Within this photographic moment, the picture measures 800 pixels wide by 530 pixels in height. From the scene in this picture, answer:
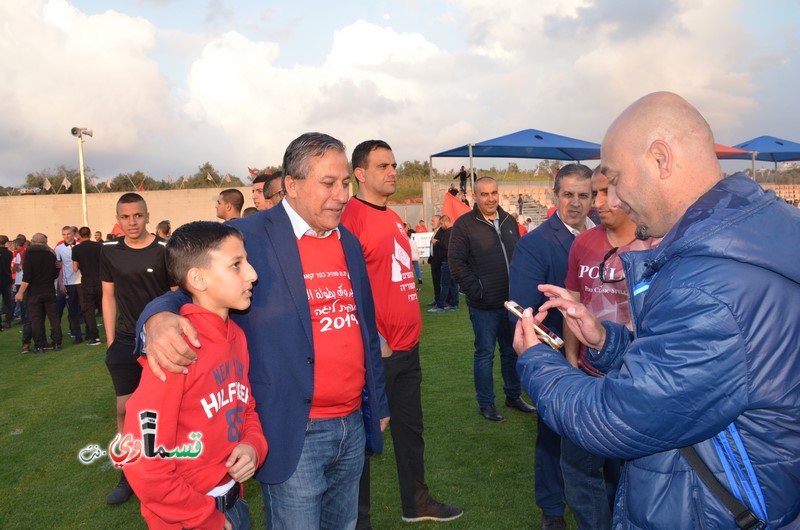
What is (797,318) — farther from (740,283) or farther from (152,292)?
(152,292)

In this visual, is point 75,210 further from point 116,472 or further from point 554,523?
point 554,523

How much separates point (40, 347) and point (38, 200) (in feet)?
92.6

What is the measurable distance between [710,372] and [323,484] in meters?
1.85

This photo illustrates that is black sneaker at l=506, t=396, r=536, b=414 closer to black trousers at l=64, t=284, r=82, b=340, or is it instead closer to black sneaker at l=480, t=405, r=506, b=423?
black sneaker at l=480, t=405, r=506, b=423

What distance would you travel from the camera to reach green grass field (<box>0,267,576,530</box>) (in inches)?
180

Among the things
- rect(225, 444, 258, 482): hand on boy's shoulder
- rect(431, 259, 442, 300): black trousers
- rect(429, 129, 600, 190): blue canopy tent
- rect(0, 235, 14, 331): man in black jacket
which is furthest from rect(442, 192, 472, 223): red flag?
rect(225, 444, 258, 482): hand on boy's shoulder

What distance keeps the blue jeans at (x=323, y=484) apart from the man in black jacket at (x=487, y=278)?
12.0ft

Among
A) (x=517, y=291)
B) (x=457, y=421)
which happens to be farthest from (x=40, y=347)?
(x=517, y=291)

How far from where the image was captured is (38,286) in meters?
11.6

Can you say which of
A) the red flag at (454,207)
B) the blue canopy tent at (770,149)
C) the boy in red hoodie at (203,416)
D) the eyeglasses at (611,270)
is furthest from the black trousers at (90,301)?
the blue canopy tent at (770,149)

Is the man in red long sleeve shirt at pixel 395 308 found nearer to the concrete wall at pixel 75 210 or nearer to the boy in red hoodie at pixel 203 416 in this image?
the boy in red hoodie at pixel 203 416

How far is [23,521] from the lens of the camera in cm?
464

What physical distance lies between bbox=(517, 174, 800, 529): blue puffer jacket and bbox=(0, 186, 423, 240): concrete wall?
33.0 meters

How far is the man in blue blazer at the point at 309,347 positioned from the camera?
2.60 metres
